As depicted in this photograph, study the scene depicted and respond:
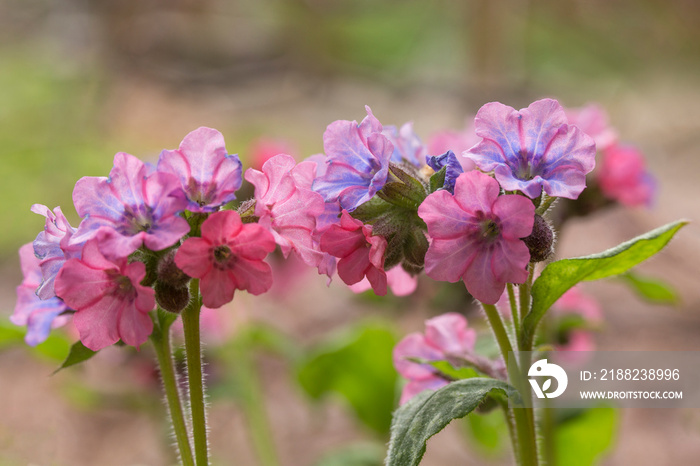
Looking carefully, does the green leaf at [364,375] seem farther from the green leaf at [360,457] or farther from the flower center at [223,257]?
the flower center at [223,257]

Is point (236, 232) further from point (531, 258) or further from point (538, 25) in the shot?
point (538, 25)

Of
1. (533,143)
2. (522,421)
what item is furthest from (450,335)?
(533,143)

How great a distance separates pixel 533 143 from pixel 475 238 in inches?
3.6

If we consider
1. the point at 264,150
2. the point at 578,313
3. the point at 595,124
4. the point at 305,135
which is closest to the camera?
the point at 595,124

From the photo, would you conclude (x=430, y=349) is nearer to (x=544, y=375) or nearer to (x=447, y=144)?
(x=544, y=375)

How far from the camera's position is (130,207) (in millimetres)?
516

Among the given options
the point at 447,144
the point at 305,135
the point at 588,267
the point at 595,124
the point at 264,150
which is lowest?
the point at 588,267

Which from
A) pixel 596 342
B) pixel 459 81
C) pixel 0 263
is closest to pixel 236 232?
pixel 596 342

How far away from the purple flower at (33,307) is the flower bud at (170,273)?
0.16 m

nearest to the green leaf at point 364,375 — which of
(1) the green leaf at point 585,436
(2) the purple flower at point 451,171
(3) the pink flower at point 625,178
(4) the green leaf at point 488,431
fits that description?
(4) the green leaf at point 488,431

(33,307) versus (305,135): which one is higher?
(305,135)

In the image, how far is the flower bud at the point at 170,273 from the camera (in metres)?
0.50

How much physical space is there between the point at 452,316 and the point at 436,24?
4.26 meters

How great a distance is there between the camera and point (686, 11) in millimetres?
3816
